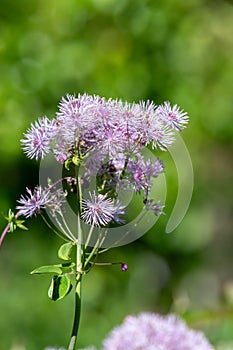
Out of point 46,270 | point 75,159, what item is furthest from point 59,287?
point 75,159

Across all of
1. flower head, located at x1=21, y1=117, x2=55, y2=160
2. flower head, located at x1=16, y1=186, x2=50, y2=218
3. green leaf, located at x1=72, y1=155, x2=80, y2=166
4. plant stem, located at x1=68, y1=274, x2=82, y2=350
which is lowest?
plant stem, located at x1=68, y1=274, x2=82, y2=350

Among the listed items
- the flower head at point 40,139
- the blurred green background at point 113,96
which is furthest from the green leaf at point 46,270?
the blurred green background at point 113,96

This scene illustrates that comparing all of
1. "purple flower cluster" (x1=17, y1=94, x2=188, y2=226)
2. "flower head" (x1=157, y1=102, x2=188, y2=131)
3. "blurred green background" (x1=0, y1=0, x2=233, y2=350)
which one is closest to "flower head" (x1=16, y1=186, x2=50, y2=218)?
"purple flower cluster" (x1=17, y1=94, x2=188, y2=226)

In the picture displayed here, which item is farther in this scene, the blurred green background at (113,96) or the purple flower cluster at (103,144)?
the blurred green background at (113,96)

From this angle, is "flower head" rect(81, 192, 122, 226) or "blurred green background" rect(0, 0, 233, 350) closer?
"flower head" rect(81, 192, 122, 226)

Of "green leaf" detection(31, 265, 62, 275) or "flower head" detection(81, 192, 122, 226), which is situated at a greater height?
"flower head" detection(81, 192, 122, 226)

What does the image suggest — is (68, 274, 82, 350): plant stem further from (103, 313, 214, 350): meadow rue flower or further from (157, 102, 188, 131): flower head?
(157, 102, 188, 131): flower head

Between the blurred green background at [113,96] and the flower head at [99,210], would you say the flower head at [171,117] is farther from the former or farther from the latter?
the blurred green background at [113,96]

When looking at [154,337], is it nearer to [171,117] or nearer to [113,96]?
[171,117]
